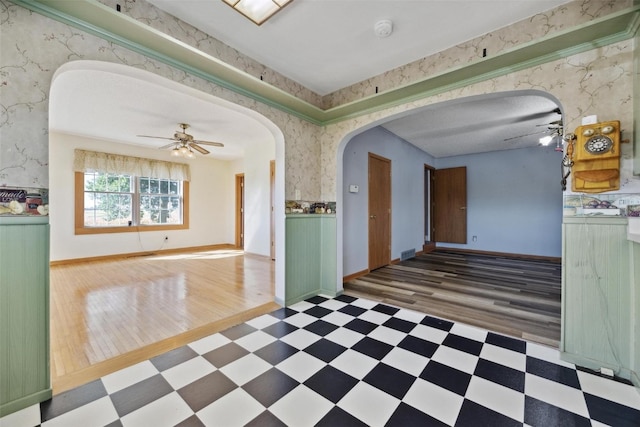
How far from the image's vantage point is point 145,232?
6.09 metres

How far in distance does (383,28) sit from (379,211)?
3001 mm

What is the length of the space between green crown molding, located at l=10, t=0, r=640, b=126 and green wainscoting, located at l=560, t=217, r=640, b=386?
1237mm

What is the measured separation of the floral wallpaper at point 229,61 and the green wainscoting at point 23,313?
30cm

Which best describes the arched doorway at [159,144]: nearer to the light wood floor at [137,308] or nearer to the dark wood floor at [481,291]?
the light wood floor at [137,308]

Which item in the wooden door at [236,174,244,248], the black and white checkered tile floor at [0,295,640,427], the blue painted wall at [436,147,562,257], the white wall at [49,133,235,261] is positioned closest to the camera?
the black and white checkered tile floor at [0,295,640,427]

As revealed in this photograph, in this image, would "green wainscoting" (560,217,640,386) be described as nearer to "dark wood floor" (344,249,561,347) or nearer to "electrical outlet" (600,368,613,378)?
"electrical outlet" (600,368,613,378)

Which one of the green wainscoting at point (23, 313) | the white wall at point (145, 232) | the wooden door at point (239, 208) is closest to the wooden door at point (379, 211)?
the green wainscoting at point (23, 313)

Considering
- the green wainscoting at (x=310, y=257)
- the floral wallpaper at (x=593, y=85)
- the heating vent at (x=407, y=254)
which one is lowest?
the heating vent at (x=407, y=254)

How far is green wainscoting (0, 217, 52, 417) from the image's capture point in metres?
1.39

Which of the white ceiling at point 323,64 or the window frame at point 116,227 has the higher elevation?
the white ceiling at point 323,64

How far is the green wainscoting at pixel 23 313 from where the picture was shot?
139 centimetres

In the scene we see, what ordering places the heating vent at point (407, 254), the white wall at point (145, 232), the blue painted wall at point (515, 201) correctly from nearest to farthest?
the white wall at point (145, 232)
the heating vent at point (407, 254)
the blue painted wall at point (515, 201)

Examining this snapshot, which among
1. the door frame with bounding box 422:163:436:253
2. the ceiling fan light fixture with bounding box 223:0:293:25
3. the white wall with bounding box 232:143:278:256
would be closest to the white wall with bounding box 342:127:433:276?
the door frame with bounding box 422:163:436:253

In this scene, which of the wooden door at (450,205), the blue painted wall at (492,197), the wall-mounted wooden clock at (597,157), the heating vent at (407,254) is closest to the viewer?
the wall-mounted wooden clock at (597,157)
